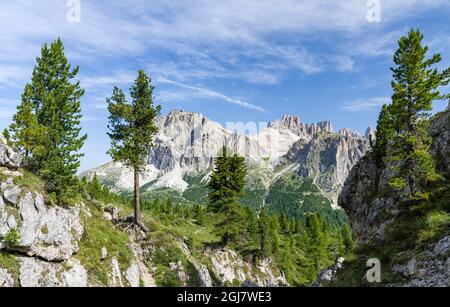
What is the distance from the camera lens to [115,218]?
43.8 m

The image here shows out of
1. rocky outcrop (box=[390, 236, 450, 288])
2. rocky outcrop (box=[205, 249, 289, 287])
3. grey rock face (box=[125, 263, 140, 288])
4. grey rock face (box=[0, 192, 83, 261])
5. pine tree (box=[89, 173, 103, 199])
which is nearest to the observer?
rocky outcrop (box=[390, 236, 450, 288])

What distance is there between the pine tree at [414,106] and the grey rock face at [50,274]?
90.0 feet

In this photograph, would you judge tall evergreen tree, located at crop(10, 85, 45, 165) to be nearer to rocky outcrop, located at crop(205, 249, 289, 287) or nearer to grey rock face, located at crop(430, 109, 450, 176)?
rocky outcrop, located at crop(205, 249, 289, 287)

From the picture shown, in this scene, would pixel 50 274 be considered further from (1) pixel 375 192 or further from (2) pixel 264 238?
(2) pixel 264 238

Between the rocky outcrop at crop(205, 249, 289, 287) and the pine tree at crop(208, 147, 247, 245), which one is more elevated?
the pine tree at crop(208, 147, 247, 245)

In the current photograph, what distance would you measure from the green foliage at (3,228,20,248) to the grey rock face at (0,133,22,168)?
735cm

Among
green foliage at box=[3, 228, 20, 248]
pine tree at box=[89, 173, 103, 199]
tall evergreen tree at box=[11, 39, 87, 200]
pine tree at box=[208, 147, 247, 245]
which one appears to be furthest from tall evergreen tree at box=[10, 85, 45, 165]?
pine tree at box=[89, 173, 103, 199]

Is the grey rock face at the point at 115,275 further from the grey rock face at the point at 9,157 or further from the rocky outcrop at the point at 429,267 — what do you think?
the rocky outcrop at the point at 429,267

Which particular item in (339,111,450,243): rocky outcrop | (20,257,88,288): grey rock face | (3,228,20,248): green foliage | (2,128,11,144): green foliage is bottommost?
(20,257,88,288): grey rock face

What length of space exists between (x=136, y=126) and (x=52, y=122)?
11119mm

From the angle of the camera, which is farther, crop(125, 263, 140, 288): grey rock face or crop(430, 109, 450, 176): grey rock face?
crop(125, 263, 140, 288): grey rock face

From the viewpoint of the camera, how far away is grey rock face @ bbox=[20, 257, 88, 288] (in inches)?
981

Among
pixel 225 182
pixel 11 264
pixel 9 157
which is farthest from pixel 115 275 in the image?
pixel 225 182

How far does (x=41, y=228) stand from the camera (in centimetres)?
2797
